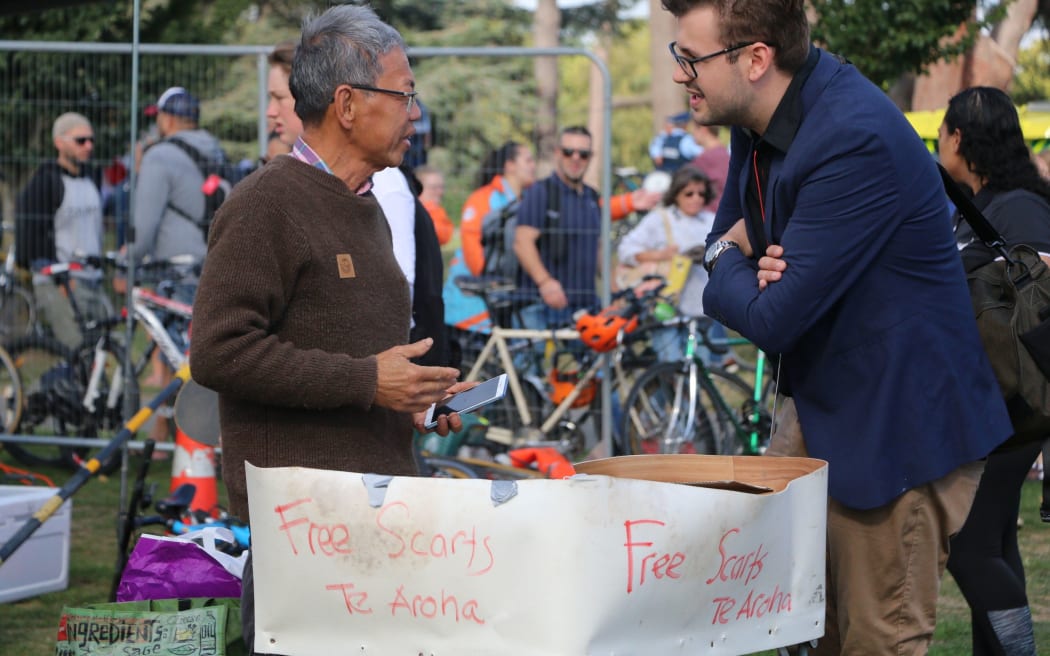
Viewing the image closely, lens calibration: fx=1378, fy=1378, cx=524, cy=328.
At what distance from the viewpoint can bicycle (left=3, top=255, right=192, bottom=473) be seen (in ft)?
28.1

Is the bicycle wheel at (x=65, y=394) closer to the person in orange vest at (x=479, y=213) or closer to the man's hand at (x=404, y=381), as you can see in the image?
the person in orange vest at (x=479, y=213)

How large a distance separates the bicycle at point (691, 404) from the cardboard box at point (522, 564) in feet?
18.6

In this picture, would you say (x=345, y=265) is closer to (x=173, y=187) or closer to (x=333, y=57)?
(x=333, y=57)

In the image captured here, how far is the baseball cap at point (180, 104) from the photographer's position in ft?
27.5

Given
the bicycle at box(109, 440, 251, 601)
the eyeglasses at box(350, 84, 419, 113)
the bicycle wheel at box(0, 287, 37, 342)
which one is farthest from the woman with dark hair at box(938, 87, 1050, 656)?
the bicycle wheel at box(0, 287, 37, 342)

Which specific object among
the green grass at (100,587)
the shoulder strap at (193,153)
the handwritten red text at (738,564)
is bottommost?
the green grass at (100,587)

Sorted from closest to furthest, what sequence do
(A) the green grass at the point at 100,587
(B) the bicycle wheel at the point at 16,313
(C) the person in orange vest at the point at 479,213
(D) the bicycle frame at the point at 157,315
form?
1. (A) the green grass at the point at 100,587
2. (D) the bicycle frame at the point at 157,315
3. (C) the person in orange vest at the point at 479,213
4. (B) the bicycle wheel at the point at 16,313

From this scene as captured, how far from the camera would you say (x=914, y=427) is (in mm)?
2818

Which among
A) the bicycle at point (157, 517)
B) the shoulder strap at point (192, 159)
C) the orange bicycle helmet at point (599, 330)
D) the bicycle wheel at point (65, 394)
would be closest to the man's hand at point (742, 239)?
the bicycle at point (157, 517)

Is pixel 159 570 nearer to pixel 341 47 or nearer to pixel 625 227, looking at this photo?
pixel 341 47

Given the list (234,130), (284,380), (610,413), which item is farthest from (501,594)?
(234,130)

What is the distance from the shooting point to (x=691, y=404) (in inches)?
322

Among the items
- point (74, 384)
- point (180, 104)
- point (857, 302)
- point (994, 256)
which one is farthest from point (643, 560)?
point (74, 384)

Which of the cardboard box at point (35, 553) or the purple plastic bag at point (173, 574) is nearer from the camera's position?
the purple plastic bag at point (173, 574)
